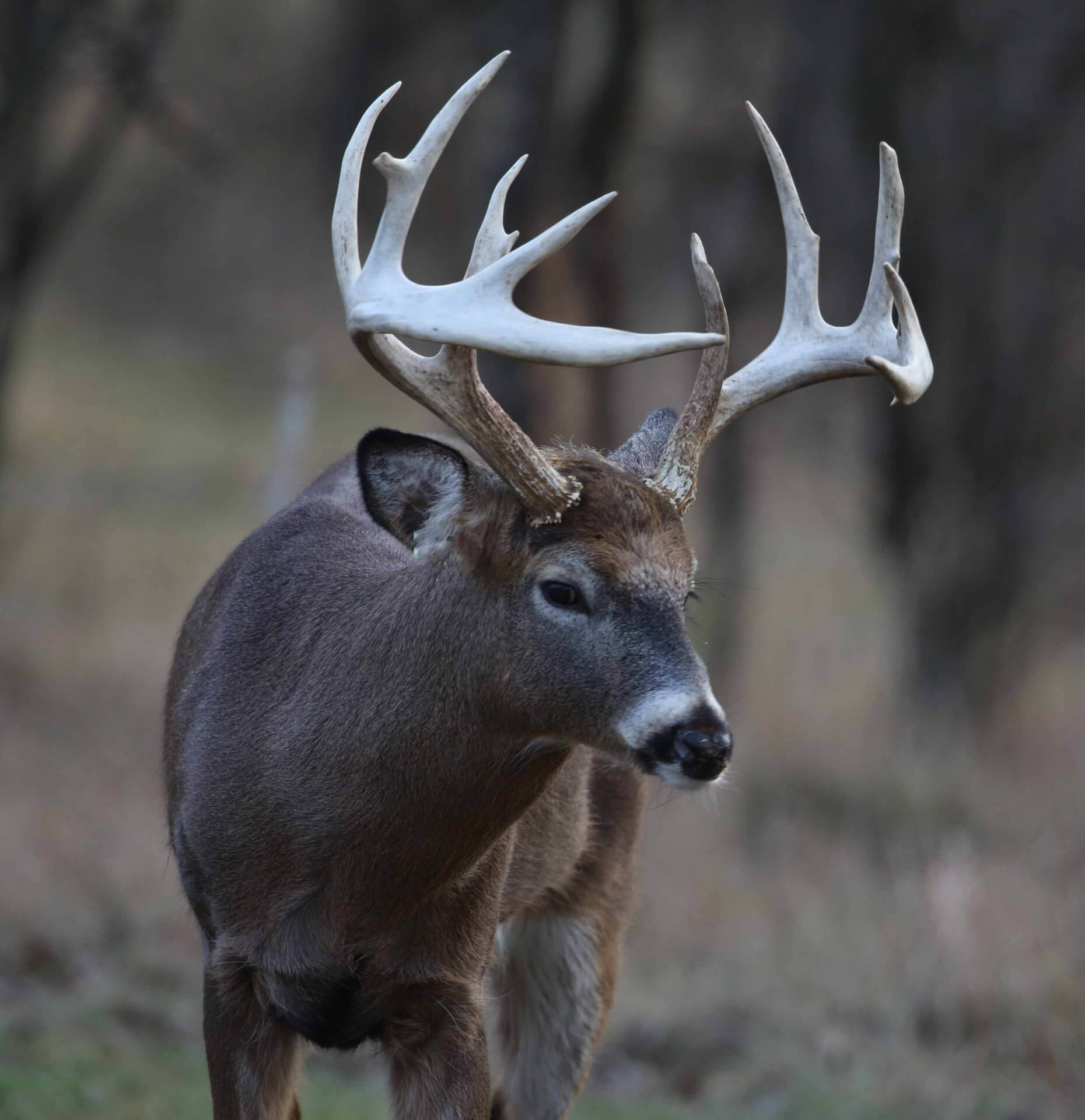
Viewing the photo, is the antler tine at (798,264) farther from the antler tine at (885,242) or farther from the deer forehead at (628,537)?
the deer forehead at (628,537)

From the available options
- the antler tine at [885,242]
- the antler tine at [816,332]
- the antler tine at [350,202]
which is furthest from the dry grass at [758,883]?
the antler tine at [350,202]

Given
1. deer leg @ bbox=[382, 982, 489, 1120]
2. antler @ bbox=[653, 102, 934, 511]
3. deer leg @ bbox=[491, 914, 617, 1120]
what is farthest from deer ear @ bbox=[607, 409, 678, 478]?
deer leg @ bbox=[491, 914, 617, 1120]

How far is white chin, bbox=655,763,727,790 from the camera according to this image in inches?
139

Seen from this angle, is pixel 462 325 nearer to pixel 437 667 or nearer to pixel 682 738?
pixel 437 667

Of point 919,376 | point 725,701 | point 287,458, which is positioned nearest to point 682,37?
point 725,701

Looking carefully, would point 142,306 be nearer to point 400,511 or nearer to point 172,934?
point 172,934

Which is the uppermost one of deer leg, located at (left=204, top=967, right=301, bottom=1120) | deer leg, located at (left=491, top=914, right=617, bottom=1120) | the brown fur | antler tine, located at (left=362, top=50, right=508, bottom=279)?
antler tine, located at (left=362, top=50, right=508, bottom=279)

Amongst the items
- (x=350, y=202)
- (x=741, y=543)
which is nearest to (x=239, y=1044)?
(x=350, y=202)

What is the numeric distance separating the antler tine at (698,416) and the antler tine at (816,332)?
0.12m

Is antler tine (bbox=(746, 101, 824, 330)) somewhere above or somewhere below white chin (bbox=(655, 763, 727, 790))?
above

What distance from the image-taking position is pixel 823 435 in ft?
63.5

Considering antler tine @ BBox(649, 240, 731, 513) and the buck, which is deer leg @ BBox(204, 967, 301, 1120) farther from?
antler tine @ BBox(649, 240, 731, 513)

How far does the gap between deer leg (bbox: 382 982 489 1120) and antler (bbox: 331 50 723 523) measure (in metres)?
1.31

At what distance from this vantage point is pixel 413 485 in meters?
3.99
